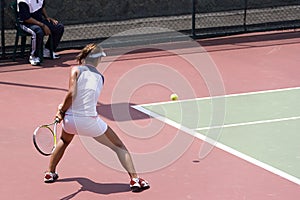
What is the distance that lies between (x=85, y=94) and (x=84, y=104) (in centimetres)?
10

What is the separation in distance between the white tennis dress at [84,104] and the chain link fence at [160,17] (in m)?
7.43

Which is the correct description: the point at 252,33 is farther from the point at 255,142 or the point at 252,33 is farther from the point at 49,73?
the point at 255,142

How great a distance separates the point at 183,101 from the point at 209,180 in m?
3.40

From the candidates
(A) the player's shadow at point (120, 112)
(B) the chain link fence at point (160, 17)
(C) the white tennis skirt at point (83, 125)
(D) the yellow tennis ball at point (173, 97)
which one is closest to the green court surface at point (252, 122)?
(D) the yellow tennis ball at point (173, 97)

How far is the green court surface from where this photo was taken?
370 inches

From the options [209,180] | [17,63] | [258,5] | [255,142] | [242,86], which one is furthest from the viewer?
[258,5]

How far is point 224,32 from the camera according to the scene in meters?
16.9

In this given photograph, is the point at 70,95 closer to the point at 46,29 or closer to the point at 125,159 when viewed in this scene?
the point at 125,159

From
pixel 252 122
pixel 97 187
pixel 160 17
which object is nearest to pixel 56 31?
pixel 160 17

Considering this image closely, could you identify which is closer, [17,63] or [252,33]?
[17,63]

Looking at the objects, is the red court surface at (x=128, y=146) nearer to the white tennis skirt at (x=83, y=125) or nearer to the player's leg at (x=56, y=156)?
the player's leg at (x=56, y=156)

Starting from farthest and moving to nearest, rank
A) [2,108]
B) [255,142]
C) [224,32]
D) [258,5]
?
[258,5] < [224,32] < [2,108] < [255,142]

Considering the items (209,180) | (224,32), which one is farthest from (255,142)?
(224,32)

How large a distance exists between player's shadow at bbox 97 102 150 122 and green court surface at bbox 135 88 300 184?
170 millimetres
